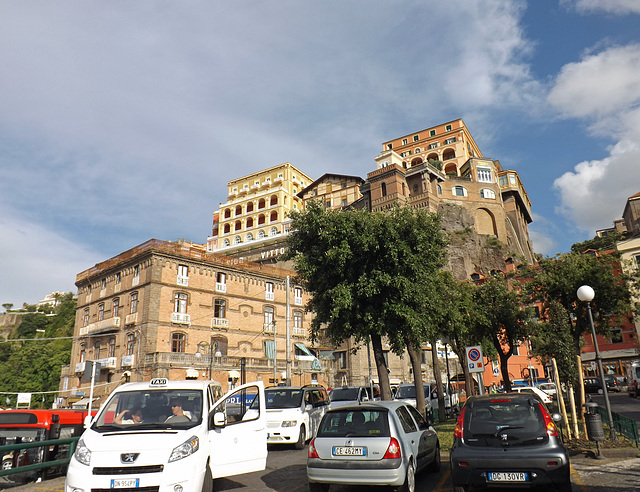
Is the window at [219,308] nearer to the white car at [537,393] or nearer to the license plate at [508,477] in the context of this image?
the white car at [537,393]

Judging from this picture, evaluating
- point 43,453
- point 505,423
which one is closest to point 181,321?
point 43,453

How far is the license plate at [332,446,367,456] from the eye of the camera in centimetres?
735

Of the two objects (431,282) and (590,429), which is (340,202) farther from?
(590,429)

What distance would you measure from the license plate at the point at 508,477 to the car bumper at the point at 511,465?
0.04 m

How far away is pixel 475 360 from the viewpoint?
14508 mm

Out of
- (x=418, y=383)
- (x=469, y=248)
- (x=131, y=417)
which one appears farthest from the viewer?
(x=469, y=248)

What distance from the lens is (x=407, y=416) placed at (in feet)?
28.7

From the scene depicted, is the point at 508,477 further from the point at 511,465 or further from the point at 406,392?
the point at 406,392

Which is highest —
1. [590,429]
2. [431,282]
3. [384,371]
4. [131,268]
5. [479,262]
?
[479,262]

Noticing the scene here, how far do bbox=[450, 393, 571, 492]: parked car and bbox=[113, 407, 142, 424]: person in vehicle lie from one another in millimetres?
4968

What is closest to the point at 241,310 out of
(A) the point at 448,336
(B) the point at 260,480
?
(A) the point at 448,336

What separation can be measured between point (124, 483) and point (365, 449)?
358cm

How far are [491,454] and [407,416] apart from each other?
201 cm

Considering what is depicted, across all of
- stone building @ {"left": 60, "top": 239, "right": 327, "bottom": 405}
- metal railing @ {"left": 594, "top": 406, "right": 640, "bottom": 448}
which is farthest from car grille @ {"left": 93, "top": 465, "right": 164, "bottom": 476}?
stone building @ {"left": 60, "top": 239, "right": 327, "bottom": 405}
